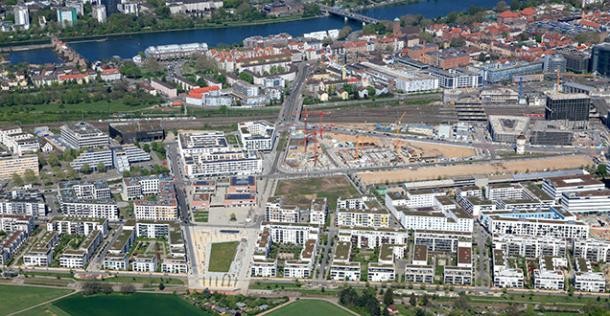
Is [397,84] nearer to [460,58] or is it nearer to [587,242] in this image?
[460,58]

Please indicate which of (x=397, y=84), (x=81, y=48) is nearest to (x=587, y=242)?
(x=397, y=84)

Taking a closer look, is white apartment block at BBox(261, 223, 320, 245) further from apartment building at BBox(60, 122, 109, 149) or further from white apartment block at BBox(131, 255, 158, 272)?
apartment building at BBox(60, 122, 109, 149)

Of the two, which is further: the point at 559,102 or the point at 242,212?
the point at 559,102

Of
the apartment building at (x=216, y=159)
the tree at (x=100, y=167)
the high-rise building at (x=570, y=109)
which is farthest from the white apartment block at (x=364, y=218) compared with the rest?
the high-rise building at (x=570, y=109)

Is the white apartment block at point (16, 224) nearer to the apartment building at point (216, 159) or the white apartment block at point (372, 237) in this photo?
the apartment building at point (216, 159)

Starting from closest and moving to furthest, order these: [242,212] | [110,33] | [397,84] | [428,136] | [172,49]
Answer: [242,212]
[428,136]
[397,84]
[172,49]
[110,33]

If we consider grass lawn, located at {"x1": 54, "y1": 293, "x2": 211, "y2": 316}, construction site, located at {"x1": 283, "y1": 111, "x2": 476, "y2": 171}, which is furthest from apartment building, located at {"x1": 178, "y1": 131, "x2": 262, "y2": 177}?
grass lawn, located at {"x1": 54, "y1": 293, "x2": 211, "y2": 316}
